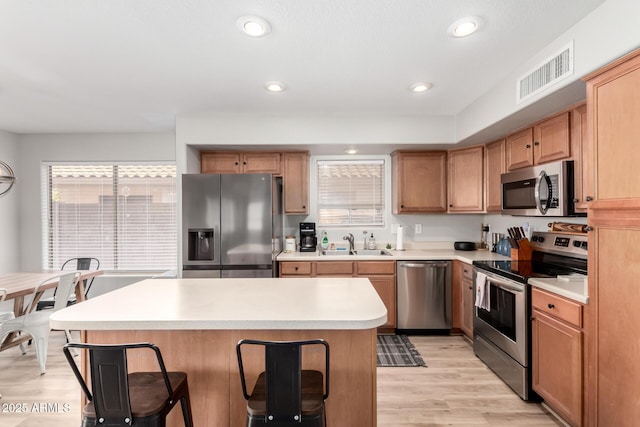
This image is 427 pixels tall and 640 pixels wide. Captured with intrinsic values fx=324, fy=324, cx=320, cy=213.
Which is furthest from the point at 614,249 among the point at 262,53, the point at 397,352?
the point at 262,53

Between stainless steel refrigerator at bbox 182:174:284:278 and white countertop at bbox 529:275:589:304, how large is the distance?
90.6 inches

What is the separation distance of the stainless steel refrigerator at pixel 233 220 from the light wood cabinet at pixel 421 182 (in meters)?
1.61

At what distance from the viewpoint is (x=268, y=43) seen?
2.06 metres

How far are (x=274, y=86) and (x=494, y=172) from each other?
2403 millimetres

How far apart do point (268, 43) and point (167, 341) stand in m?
1.82

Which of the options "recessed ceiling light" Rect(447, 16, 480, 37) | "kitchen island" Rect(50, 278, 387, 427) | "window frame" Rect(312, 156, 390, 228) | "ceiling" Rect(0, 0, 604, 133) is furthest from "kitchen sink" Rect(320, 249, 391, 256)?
"recessed ceiling light" Rect(447, 16, 480, 37)

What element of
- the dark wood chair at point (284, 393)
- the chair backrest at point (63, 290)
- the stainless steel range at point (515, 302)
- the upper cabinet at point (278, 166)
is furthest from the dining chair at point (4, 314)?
the stainless steel range at point (515, 302)

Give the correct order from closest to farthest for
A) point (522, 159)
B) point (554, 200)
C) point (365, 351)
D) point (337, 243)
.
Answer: point (365, 351), point (554, 200), point (522, 159), point (337, 243)

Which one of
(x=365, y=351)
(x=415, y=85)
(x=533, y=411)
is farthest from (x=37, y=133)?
(x=533, y=411)

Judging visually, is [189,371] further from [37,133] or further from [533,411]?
[37,133]

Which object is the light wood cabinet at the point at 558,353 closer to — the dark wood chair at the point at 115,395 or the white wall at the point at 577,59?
the white wall at the point at 577,59

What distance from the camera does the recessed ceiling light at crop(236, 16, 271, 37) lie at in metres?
1.80

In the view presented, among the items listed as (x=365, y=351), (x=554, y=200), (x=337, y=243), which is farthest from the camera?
(x=337, y=243)

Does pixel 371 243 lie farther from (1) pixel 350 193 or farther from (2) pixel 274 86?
(2) pixel 274 86
